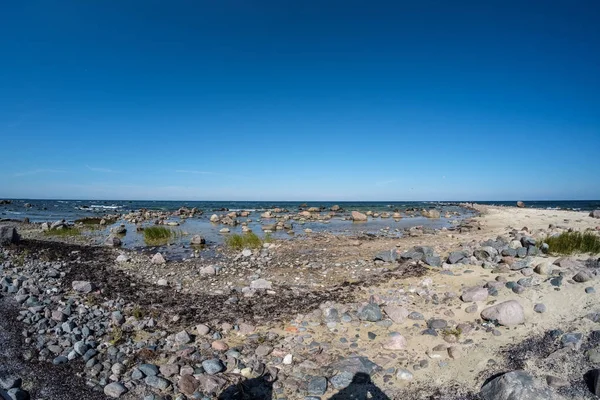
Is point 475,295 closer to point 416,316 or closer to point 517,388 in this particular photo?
point 416,316

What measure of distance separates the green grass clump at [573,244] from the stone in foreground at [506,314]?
5.98 meters

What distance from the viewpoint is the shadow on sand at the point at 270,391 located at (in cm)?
412

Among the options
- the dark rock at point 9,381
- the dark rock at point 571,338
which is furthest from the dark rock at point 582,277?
the dark rock at point 9,381

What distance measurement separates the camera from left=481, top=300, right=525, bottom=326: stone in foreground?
537 centimetres

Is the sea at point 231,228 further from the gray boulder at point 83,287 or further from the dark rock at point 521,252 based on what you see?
the dark rock at point 521,252

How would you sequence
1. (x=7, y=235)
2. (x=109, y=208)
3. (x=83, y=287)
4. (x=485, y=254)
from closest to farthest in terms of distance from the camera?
(x=83, y=287) < (x=485, y=254) < (x=7, y=235) < (x=109, y=208)

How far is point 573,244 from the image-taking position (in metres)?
10.2

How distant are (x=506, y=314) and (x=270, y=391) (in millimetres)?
4116

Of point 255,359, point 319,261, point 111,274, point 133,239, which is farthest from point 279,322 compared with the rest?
point 133,239

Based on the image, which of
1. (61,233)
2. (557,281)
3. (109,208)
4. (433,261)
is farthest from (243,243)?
(109,208)

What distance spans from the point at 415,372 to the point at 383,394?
25.7 inches

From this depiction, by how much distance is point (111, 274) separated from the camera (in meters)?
9.99

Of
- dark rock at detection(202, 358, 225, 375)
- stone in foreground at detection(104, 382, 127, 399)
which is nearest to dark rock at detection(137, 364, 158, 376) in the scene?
stone in foreground at detection(104, 382, 127, 399)

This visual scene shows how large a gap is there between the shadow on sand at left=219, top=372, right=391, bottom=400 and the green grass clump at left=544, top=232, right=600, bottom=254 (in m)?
8.89
